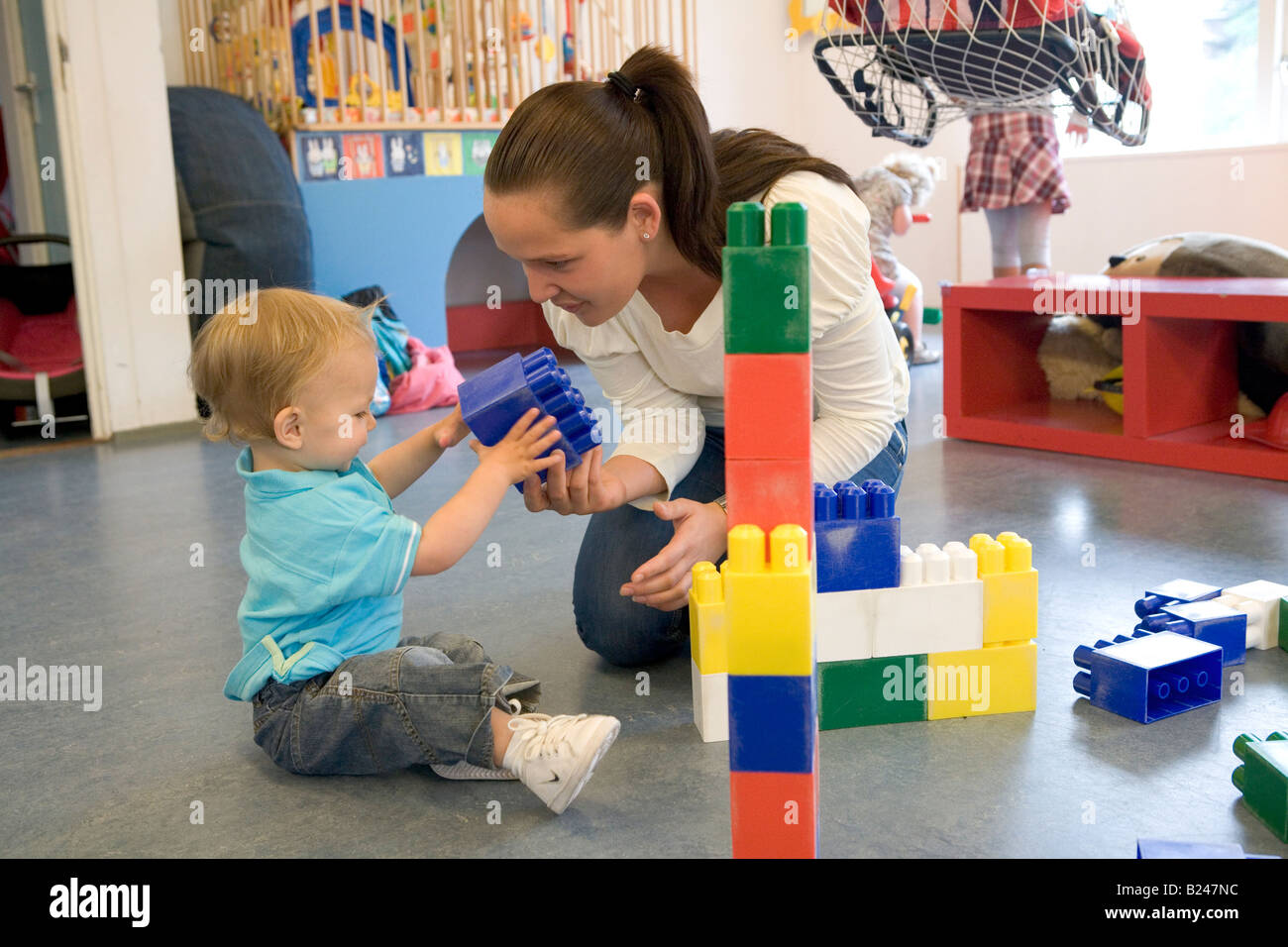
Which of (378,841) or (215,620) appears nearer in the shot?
(378,841)

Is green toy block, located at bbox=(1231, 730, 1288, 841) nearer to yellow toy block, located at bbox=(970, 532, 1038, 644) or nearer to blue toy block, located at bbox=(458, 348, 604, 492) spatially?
yellow toy block, located at bbox=(970, 532, 1038, 644)

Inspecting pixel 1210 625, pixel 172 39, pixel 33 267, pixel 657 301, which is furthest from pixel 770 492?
pixel 172 39

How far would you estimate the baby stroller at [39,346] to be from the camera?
303cm

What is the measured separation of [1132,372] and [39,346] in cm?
269

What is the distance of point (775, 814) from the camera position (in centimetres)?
78

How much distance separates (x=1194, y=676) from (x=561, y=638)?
713mm

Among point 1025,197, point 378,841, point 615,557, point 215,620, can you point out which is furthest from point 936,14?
point 378,841

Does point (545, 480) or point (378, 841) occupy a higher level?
point (545, 480)

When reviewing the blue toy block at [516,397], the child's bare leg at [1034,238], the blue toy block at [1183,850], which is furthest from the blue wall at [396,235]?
the blue toy block at [1183,850]

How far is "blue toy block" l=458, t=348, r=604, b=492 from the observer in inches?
42.6

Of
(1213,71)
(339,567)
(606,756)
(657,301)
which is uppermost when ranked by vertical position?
(1213,71)

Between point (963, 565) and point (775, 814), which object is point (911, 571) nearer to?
point (963, 565)
